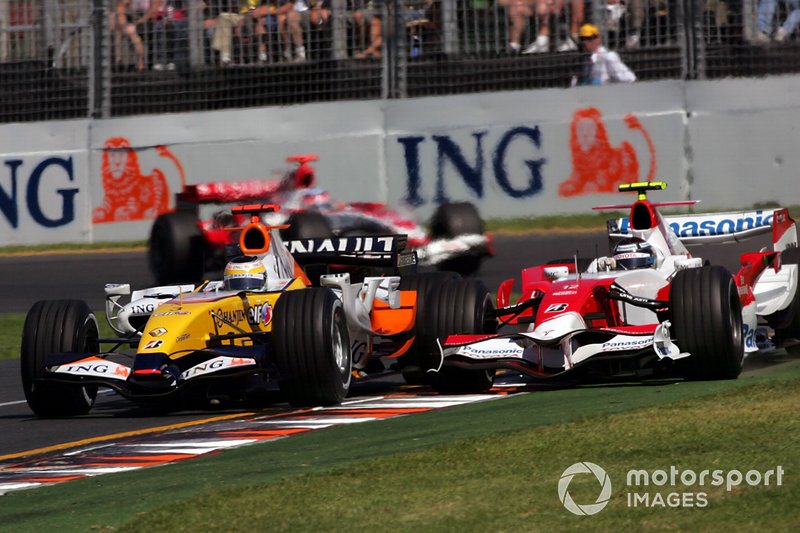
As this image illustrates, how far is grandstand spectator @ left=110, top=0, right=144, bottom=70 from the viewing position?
68.6 feet

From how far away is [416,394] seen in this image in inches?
433

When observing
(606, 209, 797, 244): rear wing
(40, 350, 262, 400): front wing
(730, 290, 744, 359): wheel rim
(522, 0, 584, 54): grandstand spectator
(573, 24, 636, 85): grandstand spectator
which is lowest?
(40, 350, 262, 400): front wing

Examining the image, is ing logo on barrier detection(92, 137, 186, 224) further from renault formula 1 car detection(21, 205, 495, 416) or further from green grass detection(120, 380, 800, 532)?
green grass detection(120, 380, 800, 532)

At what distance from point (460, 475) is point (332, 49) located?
13978 millimetres

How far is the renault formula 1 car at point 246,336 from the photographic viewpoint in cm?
990

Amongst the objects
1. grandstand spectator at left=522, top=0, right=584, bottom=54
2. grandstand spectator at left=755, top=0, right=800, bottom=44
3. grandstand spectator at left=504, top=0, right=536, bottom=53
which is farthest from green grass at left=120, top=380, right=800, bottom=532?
grandstand spectator at left=504, top=0, right=536, bottom=53

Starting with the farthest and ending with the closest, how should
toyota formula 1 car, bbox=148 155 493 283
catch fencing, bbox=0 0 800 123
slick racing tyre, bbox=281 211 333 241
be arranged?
1. catch fencing, bbox=0 0 800 123
2. toyota formula 1 car, bbox=148 155 493 283
3. slick racing tyre, bbox=281 211 333 241

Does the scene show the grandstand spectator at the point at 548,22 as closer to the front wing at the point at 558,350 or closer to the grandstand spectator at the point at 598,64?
the grandstand spectator at the point at 598,64

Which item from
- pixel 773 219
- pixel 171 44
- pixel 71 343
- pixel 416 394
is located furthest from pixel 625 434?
pixel 171 44

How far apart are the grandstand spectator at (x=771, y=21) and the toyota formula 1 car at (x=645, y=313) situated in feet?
21.0

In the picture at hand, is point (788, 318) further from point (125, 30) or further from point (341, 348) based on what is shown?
point (125, 30)

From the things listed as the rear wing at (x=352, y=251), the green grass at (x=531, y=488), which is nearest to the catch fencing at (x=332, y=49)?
the rear wing at (x=352, y=251)

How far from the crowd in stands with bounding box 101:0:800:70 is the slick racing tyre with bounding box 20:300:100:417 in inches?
397

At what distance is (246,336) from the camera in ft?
34.2
